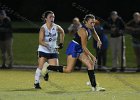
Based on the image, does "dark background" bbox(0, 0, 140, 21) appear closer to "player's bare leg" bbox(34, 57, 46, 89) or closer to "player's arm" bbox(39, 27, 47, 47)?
"player's bare leg" bbox(34, 57, 46, 89)

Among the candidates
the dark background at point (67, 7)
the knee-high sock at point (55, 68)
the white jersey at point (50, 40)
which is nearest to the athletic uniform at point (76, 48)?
the knee-high sock at point (55, 68)

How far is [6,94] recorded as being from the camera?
1367 centimetres

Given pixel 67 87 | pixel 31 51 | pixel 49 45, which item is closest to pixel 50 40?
pixel 49 45

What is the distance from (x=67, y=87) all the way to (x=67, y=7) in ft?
89.3

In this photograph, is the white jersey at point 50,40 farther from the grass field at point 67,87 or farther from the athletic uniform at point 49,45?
the grass field at point 67,87

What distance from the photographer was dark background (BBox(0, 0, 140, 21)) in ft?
134

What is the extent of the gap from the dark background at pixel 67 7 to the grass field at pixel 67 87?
20.3 meters

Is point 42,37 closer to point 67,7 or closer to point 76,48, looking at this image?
point 76,48

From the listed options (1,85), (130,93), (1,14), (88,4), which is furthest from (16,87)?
(88,4)

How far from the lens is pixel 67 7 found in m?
42.8

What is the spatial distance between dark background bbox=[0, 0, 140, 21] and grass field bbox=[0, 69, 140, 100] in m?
20.3

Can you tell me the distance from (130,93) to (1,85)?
3.88 metres

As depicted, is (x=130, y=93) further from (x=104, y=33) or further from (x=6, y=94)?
(x=104, y=33)

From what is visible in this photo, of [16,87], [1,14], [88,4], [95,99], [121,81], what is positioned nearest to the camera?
[95,99]
